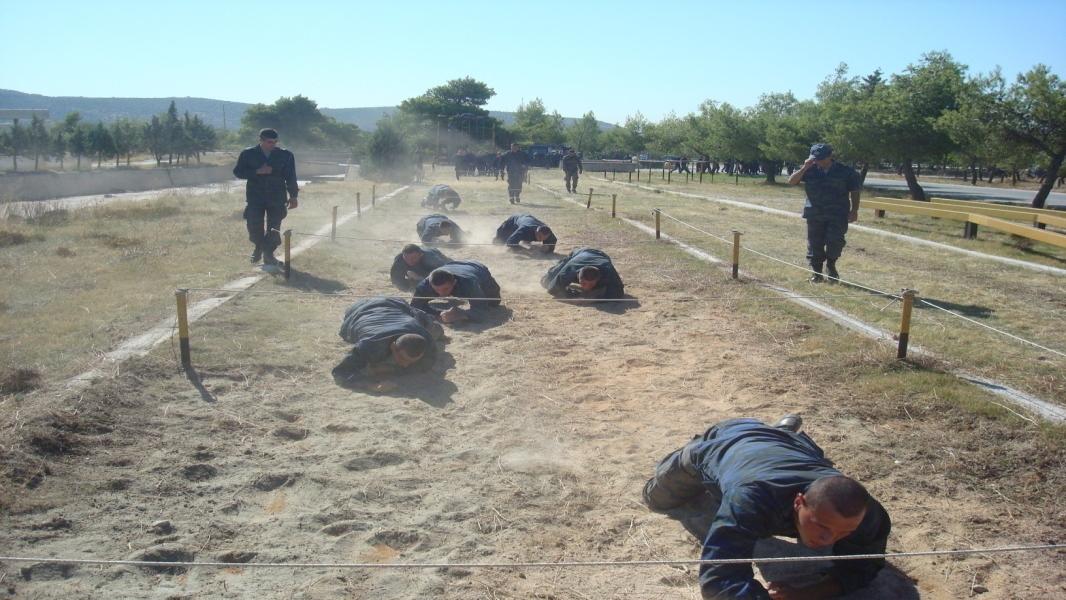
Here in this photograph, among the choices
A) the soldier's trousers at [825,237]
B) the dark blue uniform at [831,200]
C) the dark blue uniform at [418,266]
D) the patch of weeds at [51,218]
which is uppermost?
the dark blue uniform at [831,200]

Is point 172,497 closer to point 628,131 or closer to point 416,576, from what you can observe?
point 416,576

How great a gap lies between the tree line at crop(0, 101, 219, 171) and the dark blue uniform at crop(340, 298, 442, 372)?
2602 inches

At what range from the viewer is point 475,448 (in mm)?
5816

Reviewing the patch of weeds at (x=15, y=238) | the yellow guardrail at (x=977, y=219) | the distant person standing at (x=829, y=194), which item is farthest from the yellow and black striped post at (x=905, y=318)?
the patch of weeds at (x=15, y=238)

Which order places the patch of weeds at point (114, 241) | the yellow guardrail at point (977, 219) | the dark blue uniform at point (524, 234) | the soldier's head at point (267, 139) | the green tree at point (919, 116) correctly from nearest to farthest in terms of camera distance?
1. the soldier's head at point (267, 139)
2. the dark blue uniform at point (524, 234)
3. the yellow guardrail at point (977, 219)
4. the patch of weeds at point (114, 241)
5. the green tree at point (919, 116)

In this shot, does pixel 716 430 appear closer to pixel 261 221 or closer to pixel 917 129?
pixel 261 221

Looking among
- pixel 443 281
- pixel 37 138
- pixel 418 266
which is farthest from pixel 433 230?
pixel 37 138

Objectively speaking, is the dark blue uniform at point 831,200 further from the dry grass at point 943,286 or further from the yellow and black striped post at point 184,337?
the yellow and black striped post at point 184,337

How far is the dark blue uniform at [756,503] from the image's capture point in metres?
3.72

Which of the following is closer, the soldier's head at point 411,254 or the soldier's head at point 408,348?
the soldier's head at point 408,348

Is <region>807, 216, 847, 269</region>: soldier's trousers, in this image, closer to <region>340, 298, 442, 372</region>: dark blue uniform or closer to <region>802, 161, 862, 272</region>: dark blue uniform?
<region>802, 161, 862, 272</region>: dark blue uniform

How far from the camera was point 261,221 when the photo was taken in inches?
492

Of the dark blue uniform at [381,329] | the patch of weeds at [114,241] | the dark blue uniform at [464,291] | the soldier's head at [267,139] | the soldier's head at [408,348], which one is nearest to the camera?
the soldier's head at [408,348]

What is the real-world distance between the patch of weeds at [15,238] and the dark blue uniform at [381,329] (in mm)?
10627
